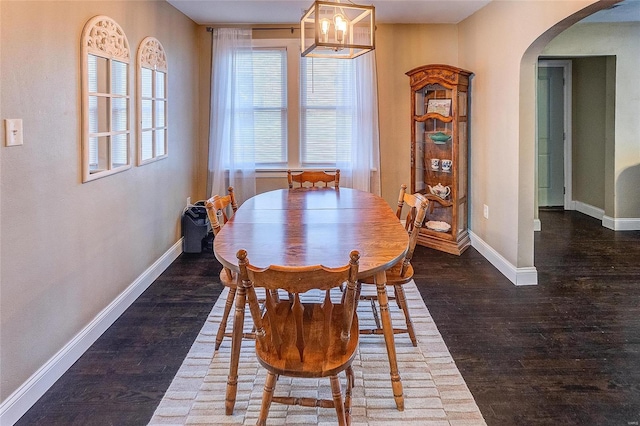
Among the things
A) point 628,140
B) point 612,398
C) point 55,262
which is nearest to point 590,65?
point 628,140

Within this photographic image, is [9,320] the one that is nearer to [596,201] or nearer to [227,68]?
[227,68]

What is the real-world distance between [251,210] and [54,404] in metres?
1.47

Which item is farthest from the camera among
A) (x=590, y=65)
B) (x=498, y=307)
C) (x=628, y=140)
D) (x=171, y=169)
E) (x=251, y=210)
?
(x=590, y=65)

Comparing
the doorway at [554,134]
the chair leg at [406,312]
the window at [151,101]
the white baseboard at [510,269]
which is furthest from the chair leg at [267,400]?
the doorway at [554,134]

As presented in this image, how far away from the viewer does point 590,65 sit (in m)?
6.35

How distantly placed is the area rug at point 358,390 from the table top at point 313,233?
692 millimetres

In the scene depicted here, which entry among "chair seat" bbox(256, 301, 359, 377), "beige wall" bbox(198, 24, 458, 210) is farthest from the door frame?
"chair seat" bbox(256, 301, 359, 377)

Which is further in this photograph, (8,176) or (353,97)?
(353,97)

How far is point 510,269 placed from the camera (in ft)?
13.2

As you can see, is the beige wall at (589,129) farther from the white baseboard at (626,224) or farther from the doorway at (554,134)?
the white baseboard at (626,224)

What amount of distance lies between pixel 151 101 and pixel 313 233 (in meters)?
2.23

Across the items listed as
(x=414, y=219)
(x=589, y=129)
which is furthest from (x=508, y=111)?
(x=589, y=129)

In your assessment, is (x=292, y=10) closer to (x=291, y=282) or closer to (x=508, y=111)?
(x=508, y=111)

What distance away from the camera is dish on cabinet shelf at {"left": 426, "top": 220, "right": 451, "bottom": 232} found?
5.07 meters
